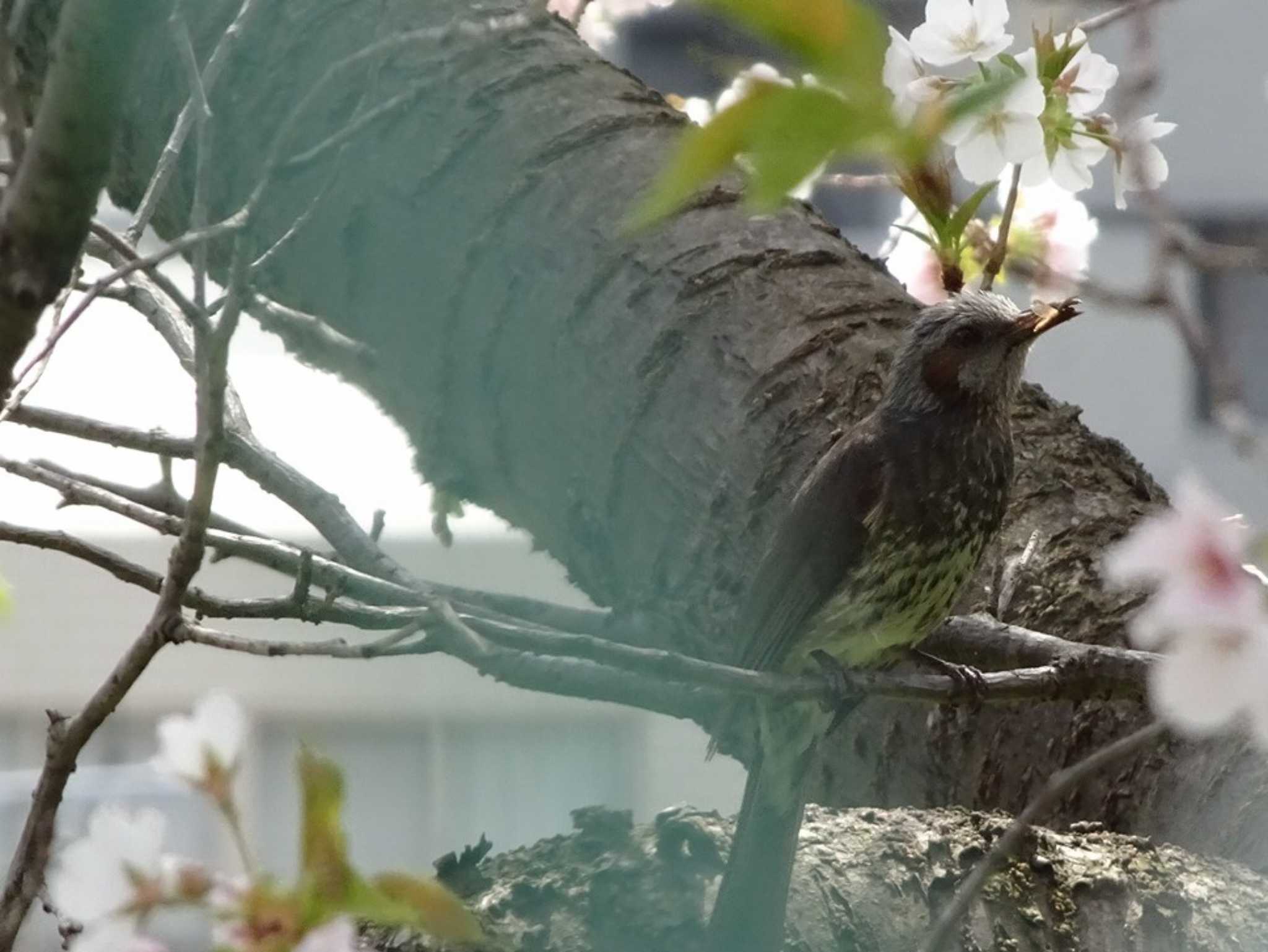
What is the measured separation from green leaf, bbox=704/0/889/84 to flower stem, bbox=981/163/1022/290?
95 cm

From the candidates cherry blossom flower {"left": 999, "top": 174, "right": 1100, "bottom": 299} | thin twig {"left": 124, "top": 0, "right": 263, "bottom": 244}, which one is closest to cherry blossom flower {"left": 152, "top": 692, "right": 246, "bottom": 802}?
thin twig {"left": 124, "top": 0, "right": 263, "bottom": 244}

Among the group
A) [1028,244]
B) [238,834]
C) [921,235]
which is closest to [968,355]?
[1028,244]

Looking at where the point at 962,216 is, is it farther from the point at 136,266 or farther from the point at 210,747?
the point at 210,747

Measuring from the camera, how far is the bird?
56.1 inches

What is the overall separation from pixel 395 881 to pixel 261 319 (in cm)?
107

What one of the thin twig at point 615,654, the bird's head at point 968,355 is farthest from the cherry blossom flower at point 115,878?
the bird's head at point 968,355

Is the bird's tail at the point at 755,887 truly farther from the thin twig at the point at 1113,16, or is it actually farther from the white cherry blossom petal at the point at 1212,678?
the thin twig at the point at 1113,16

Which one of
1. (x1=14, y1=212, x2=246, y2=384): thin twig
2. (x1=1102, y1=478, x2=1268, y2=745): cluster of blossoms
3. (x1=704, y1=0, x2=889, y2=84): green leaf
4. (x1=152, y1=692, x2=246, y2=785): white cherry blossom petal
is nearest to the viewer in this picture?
(x1=704, y1=0, x2=889, y2=84): green leaf

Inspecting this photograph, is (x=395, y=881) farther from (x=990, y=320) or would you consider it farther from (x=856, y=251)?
(x=990, y=320)

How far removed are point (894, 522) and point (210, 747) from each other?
1019 mm

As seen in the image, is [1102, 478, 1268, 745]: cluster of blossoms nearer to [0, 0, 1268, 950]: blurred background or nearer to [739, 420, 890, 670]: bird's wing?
[739, 420, 890, 670]: bird's wing

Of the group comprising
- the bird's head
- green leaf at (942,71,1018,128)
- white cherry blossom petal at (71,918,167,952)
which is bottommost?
white cherry blossom petal at (71,918,167,952)

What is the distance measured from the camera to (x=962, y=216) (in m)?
1.28

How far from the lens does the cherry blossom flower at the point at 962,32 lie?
4.02 ft
